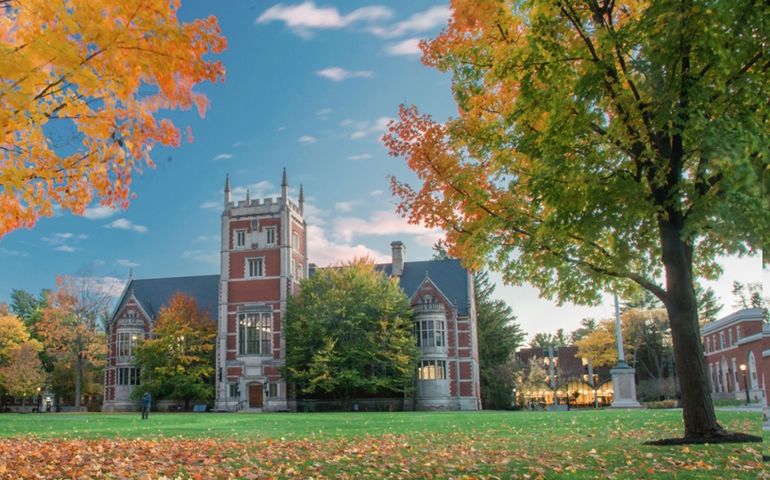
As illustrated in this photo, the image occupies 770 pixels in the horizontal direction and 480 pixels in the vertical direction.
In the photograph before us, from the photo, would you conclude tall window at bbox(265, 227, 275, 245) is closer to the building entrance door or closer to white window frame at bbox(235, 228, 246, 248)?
white window frame at bbox(235, 228, 246, 248)

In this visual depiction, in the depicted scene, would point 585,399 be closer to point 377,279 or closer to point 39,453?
point 377,279

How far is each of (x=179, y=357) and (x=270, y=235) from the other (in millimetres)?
11312

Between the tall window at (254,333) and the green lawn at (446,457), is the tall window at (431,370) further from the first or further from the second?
the green lawn at (446,457)

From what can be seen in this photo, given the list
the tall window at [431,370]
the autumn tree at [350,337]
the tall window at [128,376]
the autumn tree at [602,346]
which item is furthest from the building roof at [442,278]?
the tall window at [128,376]

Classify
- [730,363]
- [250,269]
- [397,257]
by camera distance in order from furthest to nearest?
[397,257]
[250,269]
[730,363]

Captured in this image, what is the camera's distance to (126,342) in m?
55.2

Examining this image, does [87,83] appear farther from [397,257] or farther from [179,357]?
[397,257]

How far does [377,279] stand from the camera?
156 ft

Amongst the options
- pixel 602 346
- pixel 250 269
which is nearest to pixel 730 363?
pixel 602 346

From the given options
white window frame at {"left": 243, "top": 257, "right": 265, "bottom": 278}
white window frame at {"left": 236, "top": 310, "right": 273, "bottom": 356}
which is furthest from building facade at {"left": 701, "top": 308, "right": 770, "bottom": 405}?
white window frame at {"left": 243, "top": 257, "right": 265, "bottom": 278}

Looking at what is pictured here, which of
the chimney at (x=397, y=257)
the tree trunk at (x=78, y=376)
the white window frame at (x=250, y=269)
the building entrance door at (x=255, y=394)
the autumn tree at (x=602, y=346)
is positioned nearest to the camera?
the building entrance door at (x=255, y=394)

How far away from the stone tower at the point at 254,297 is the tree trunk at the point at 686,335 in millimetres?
40055

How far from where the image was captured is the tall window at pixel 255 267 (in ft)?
168

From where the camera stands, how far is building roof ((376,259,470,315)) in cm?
5241
